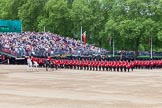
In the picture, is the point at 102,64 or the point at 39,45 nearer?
the point at 102,64

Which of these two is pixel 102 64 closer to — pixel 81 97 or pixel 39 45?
pixel 39 45

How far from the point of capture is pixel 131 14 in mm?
79500

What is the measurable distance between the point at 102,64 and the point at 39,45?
23.6 meters

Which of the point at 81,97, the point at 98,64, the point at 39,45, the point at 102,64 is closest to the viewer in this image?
the point at 81,97

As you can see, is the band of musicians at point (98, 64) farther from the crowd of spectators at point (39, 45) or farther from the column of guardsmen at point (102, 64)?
the crowd of spectators at point (39, 45)

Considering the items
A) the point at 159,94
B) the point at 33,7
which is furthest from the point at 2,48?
the point at 159,94

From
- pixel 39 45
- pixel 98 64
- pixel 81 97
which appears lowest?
pixel 81 97

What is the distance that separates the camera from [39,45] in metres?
67.2

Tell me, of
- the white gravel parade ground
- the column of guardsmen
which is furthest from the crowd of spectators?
A: the white gravel parade ground

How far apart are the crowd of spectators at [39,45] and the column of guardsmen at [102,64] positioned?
10.4 metres

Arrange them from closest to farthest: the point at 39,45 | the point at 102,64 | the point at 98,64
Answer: the point at 102,64 < the point at 98,64 < the point at 39,45

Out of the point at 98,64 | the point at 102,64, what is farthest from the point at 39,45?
the point at 102,64

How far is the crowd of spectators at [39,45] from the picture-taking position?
60.9 m

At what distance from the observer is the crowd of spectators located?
60.9m
